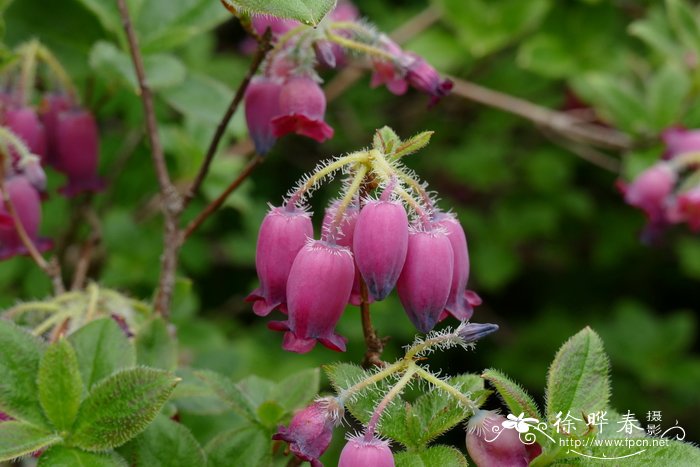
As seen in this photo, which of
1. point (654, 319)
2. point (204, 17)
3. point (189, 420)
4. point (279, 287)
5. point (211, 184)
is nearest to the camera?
point (279, 287)

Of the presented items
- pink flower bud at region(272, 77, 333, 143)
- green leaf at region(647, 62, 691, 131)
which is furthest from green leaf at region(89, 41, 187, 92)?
green leaf at region(647, 62, 691, 131)

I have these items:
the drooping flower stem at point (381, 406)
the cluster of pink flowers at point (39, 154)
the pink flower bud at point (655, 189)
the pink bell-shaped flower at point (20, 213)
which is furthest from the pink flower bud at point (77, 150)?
the pink flower bud at point (655, 189)

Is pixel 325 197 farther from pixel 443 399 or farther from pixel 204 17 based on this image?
pixel 443 399

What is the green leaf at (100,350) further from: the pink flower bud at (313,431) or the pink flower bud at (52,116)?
the pink flower bud at (52,116)

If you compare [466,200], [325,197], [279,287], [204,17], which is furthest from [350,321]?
[279,287]

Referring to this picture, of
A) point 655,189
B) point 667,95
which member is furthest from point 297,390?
point 667,95
